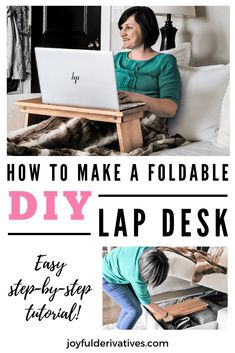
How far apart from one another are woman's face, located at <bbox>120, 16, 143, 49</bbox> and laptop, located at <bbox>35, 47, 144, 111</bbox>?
125mm

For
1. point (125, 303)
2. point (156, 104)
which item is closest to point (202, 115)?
point (156, 104)

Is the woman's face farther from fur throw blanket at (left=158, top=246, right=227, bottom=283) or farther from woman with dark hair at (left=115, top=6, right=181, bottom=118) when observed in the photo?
fur throw blanket at (left=158, top=246, right=227, bottom=283)

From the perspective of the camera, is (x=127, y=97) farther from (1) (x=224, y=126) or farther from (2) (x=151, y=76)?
(1) (x=224, y=126)

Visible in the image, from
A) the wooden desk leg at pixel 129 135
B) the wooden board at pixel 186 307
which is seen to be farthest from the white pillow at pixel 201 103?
the wooden board at pixel 186 307

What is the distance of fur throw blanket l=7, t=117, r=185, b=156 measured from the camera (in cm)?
210

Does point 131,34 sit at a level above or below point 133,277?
above

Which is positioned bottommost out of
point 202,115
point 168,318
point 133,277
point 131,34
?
point 168,318

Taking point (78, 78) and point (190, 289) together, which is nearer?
point (78, 78)

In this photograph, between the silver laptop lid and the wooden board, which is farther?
the wooden board

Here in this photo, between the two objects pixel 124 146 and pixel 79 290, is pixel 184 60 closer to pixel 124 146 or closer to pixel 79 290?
pixel 124 146

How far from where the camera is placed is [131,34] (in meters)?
2.14

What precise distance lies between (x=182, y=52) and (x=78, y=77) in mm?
350

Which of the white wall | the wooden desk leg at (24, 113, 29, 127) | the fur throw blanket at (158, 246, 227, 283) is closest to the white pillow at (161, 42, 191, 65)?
the white wall

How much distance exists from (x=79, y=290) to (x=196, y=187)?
495mm
